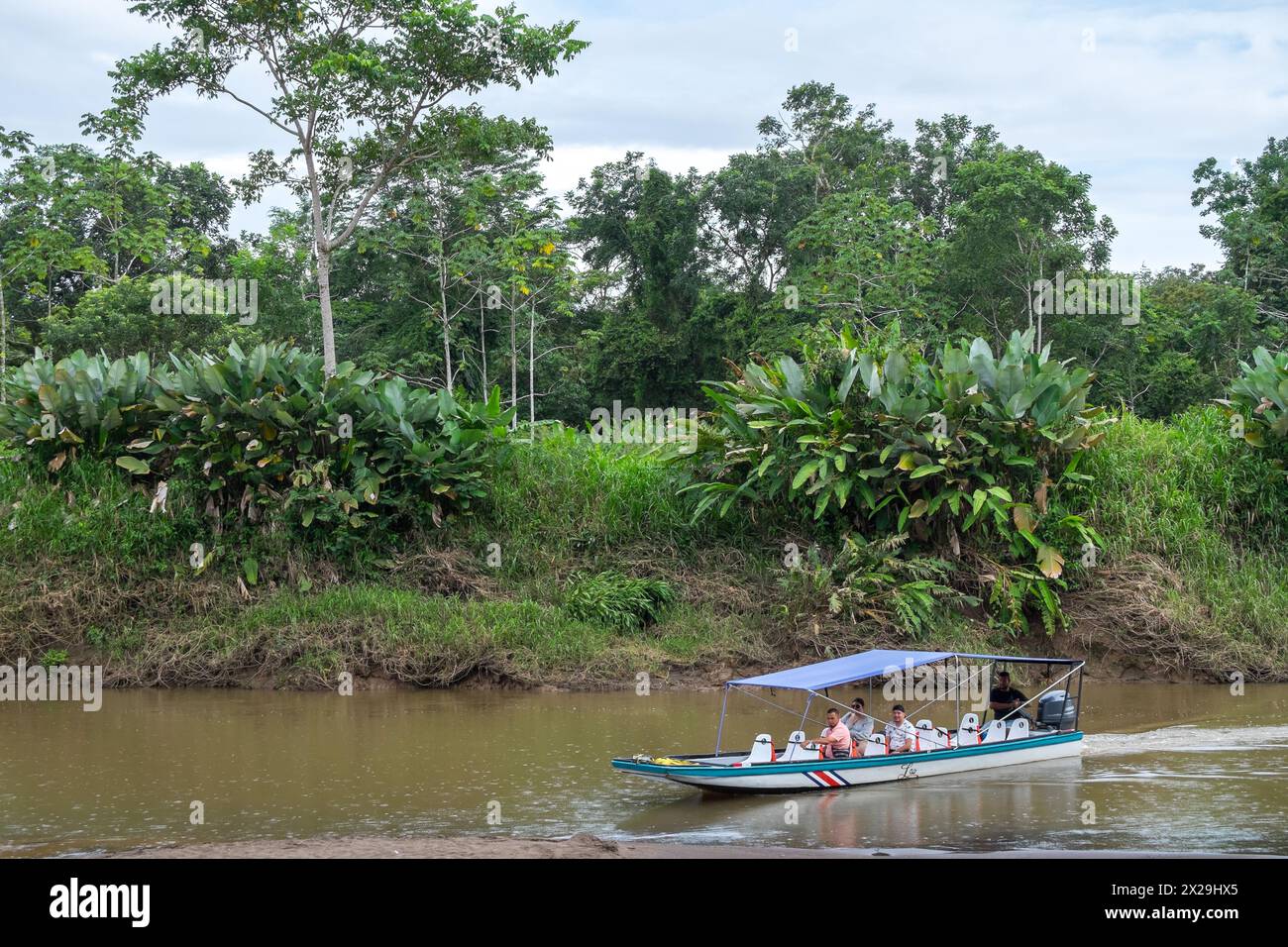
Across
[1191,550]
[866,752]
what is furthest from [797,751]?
[1191,550]

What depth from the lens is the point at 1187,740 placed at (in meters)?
12.5

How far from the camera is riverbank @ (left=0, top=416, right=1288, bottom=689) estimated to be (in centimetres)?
1544

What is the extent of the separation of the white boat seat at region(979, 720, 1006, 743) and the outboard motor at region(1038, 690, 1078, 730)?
74 cm

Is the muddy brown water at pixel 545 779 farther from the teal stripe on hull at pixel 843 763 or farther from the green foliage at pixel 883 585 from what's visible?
the green foliage at pixel 883 585

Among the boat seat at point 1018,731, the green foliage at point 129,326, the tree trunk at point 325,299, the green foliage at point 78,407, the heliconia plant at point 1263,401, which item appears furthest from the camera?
the green foliage at point 129,326

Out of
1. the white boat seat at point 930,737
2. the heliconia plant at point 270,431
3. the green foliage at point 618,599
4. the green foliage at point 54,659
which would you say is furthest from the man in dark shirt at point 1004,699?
the green foliage at point 54,659

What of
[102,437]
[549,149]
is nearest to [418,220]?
[549,149]

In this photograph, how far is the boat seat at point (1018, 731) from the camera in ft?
40.5

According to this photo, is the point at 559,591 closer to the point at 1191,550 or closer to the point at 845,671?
the point at 845,671

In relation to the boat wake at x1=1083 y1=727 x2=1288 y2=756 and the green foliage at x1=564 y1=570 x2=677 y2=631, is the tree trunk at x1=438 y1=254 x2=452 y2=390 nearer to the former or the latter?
the green foliage at x1=564 y1=570 x2=677 y2=631

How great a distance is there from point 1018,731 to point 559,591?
6623mm

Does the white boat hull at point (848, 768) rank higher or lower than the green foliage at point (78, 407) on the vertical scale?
lower

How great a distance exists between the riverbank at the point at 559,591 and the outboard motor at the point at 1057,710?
2546 millimetres

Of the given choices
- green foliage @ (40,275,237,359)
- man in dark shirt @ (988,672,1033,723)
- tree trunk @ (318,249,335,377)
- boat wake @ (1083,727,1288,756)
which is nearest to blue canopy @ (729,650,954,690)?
man in dark shirt @ (988,672,1033,723)
